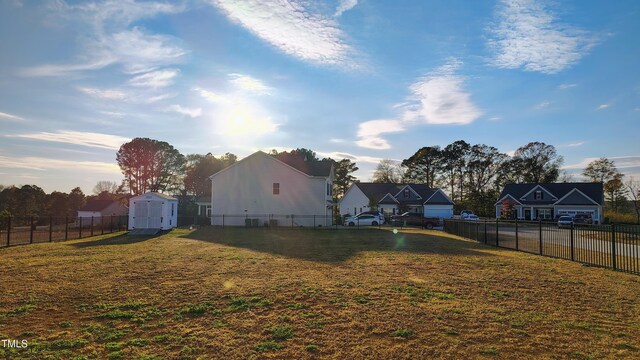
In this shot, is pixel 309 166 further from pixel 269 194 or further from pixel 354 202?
pixel 354 202

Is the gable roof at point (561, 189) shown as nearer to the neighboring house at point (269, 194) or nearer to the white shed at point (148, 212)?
the neighboring house at point (269, 194)

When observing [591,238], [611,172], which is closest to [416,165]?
[611,172]

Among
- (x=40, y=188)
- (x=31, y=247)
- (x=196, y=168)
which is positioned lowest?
(x=31, y=247)

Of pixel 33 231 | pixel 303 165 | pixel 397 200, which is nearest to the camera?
pixel 33 231

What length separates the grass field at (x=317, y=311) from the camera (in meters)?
4.89

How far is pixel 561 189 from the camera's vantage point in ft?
178

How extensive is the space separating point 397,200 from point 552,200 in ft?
72.8

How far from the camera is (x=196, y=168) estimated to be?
231ft

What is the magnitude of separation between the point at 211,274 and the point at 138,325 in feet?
13.3

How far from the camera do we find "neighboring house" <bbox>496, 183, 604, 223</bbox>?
4988 centimetres

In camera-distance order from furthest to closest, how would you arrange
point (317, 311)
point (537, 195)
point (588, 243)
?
point (537, 195), point (588, 243), point (317, 311)

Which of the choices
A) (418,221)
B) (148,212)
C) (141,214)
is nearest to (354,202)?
(418,221)

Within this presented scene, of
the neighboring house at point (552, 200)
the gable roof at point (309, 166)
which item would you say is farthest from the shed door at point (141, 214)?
the neighboring house at point (552, 200)

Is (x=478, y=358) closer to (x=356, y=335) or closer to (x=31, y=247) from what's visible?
Result: (x=356, y=335)
